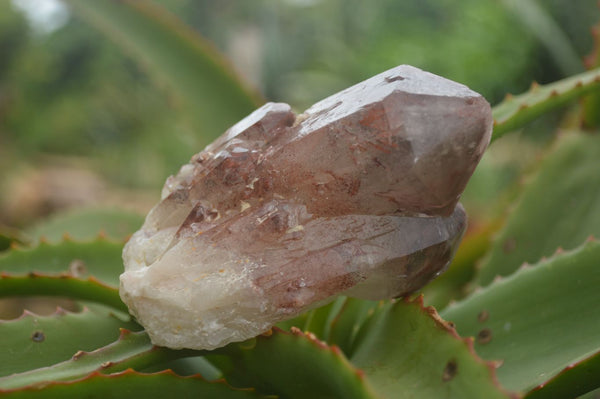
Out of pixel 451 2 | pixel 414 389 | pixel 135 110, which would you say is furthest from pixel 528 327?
pixel 135 110

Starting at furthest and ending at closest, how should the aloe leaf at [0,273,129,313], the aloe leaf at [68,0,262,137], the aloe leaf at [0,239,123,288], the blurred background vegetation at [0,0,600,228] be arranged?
the blurred background vegetation at [0,0,600,228]
the aloe leaf at [68,0,262,137]
the aloe leaf at [0,239,123,288]
the aloe leaf at [0,273,129,313]

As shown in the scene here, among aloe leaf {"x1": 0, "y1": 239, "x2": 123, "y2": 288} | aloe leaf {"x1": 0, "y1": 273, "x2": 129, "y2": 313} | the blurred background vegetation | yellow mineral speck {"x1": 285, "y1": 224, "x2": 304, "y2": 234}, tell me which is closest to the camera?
yellow mineral speck {"x1": 285, "y1": 224, "x2": 304, "y2": 234}

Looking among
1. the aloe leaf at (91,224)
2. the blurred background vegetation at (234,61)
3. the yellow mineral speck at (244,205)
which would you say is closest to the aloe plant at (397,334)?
the yellow mineral speck at (244,205)

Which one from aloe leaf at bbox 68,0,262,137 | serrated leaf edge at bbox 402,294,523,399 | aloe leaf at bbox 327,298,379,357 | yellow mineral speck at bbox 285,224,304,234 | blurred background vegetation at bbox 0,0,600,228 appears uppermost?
blurred background vegetation at bbox 0,0,600,228

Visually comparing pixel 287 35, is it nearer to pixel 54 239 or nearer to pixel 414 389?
pixel 54 239

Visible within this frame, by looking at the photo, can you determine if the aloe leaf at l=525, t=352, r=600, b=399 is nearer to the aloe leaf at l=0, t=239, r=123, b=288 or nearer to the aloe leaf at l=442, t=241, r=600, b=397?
the aloe leaf at l=442, t=241, r=600, b=397

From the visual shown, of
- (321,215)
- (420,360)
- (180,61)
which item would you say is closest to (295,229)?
(321,215)

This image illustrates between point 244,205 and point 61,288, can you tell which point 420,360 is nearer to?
point 244,205

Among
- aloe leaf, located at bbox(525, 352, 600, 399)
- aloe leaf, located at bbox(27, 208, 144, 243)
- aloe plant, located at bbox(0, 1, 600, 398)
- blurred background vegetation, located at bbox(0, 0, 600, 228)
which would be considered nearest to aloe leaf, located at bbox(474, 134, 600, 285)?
aloe plant, located at bbox(0, 1, 600, 398)
